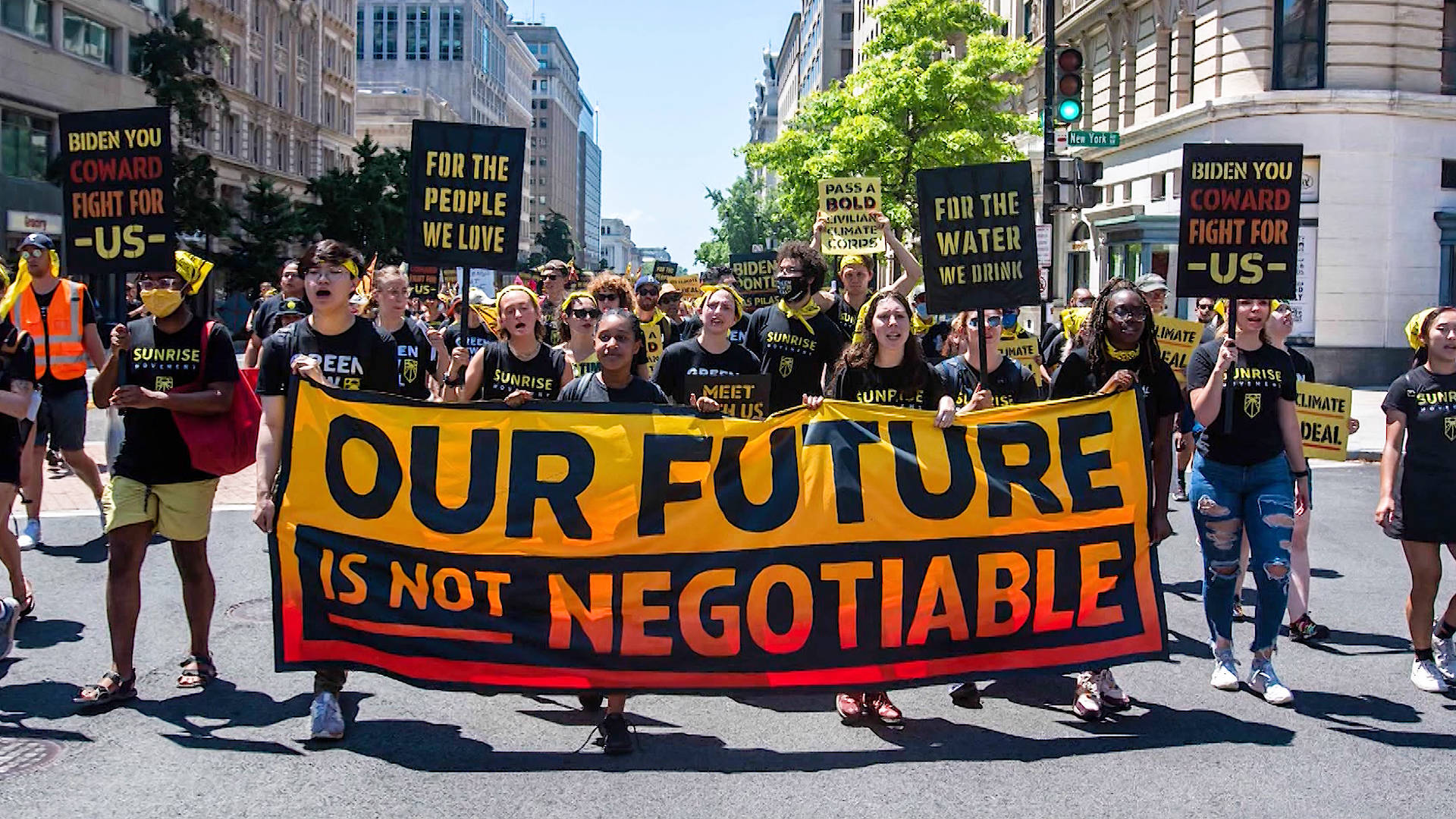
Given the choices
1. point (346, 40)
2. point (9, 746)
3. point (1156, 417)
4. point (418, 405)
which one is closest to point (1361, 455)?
point (1156, 417)

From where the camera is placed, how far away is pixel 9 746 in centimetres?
539

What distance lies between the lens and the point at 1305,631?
738 cm

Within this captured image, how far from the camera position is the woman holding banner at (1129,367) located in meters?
6.27

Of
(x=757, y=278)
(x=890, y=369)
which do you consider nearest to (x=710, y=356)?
(x=890, y=369)

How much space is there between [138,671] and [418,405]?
2.07m

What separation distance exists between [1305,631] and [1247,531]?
1.37 meters

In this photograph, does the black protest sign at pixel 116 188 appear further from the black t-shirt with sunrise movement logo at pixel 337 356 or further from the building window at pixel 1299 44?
the building window at pixel 1299 44

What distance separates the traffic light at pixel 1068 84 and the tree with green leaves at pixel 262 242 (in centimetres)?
3482

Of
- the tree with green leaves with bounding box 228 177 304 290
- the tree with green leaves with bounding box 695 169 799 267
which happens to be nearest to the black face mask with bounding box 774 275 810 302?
the tree with green leaves with bounding box 228 177 304 290

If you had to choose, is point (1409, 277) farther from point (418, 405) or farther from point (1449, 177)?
point (418, 405)

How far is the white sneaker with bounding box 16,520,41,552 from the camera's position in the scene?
9.56 m

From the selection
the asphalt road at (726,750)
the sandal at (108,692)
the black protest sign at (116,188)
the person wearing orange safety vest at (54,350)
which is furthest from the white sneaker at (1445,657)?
→ the person wearing orange safety vest at (54,350)

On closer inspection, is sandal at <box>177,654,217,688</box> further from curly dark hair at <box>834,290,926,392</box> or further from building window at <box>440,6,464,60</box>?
building window at <box>440,6,464,60</box>

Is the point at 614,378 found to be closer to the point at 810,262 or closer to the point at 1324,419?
the point at 810,262
